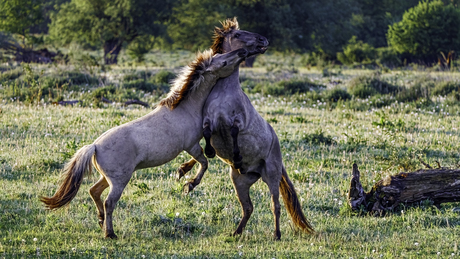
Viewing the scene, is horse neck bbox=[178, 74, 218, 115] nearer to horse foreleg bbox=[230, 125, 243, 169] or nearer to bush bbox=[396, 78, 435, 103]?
horse foreleg bbox=[230, 125, 243, 169]

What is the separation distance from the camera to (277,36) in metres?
40.5

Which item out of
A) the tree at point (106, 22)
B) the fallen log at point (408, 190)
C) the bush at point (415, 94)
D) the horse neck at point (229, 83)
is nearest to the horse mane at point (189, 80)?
the horse neck at point (229, 83)

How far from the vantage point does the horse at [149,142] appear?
5594 millimetres

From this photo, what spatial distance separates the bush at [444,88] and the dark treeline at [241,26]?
20.2 m

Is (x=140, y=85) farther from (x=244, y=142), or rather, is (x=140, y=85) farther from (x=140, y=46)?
(x=140, y=46)

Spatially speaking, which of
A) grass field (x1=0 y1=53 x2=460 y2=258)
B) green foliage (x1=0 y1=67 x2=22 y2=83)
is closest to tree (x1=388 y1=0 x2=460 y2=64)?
grass field (x1=0 y1=53 x2=460 y2=258)

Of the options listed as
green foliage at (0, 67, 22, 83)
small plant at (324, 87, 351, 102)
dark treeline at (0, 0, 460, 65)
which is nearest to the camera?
small plant at (324, 87, 351, 102)

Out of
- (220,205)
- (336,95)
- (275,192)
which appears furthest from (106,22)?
(275,192)

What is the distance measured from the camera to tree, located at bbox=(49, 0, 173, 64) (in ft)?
132

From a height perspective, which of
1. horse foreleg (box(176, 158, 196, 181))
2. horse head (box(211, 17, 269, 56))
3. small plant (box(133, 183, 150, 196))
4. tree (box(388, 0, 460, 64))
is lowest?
tree (box(388, 0, 460, 64))

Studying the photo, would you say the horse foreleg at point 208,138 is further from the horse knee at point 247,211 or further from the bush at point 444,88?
the bush at point 444,88

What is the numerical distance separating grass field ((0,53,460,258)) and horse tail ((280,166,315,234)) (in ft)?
0.48

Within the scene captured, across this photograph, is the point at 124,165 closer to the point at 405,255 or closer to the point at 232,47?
the point at 232,47

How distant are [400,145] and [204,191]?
5420 millimetres
